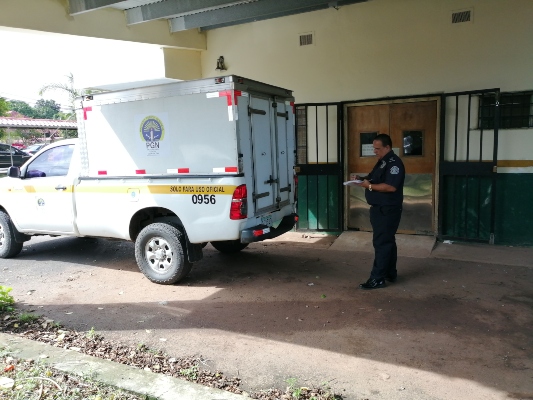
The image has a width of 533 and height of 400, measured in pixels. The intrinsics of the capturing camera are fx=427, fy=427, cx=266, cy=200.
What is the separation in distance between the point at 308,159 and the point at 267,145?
260cm

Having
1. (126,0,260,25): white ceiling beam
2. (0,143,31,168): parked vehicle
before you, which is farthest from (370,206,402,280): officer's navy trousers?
(0,143,31,168): parked vehicle

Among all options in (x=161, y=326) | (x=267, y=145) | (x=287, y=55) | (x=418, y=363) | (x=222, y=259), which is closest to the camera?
(x=418, y=363)

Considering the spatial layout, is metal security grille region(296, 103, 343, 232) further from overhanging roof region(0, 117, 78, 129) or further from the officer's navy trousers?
overhanging roof region(0, 117, 78, 129)

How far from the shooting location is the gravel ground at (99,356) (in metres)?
2.97

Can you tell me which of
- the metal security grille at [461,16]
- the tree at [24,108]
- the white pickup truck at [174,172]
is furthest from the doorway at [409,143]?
the tree at [24,108]

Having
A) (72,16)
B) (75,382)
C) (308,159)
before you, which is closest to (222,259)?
(308,159)

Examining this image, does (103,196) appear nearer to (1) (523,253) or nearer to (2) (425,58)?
(2) (425,58)

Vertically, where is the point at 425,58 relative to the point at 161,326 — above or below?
above

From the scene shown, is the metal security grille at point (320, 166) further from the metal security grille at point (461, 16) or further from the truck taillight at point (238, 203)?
the truck taillight at point (238, 203)

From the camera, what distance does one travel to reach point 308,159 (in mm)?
7867

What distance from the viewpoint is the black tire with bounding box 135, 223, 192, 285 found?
516cm

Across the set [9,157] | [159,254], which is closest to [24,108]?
[9,157]

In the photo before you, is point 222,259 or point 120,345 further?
point 222,259

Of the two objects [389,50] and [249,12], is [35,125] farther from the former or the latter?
[389,50]
